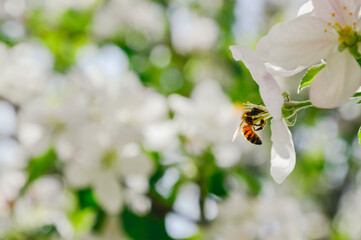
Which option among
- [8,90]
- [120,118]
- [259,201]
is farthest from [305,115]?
[8,90]

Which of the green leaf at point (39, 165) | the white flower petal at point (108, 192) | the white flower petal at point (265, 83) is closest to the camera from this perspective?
the white flower petal at point (265, 83)

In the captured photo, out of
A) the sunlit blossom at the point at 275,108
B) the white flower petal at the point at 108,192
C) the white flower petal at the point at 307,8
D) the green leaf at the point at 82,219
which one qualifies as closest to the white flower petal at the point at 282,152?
the sunlit blossom at the point at 275,108

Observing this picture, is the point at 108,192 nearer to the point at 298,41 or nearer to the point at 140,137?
the point at 140,137

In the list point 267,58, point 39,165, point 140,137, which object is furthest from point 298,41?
point 39,165

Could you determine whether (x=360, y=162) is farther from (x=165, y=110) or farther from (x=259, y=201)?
(x=165, y=110)

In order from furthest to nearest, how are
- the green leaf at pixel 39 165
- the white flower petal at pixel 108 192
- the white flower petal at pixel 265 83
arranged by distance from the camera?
the green leaf at pixel 39 165
the white flower petal at pixel 108 192
the white flower petal at pixel 265 83

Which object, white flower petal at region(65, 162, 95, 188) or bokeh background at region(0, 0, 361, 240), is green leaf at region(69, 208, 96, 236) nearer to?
bokeh background at region(0, 0, 361, 240)

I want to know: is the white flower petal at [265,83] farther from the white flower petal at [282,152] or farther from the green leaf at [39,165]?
the green leaf at [39,165]
